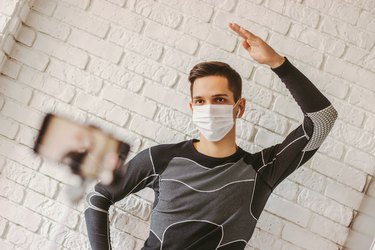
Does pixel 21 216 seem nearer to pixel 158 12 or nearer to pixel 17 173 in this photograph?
pixel 17 173

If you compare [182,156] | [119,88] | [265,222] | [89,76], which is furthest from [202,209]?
[89,76]

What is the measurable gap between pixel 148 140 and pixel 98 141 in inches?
7.2

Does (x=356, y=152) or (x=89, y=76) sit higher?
(x=356, y=152)

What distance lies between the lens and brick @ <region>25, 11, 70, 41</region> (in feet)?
4.73

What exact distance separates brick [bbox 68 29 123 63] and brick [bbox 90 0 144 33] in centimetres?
9

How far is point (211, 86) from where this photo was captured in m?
1.17

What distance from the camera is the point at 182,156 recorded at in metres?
1.23

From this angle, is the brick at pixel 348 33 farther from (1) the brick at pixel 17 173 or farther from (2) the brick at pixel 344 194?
(1) the brick at pixel 17 173

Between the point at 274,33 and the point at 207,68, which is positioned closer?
the point at 207,68

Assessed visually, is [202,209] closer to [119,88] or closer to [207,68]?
[207,68]

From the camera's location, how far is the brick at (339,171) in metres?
1.36

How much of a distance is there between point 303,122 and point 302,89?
0.12 m

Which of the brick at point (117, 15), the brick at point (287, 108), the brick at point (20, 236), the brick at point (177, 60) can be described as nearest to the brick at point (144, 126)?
the brick at point (177, 60)

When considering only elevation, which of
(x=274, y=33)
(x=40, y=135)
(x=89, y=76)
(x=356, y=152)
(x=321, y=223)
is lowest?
(x=40, y=135)
